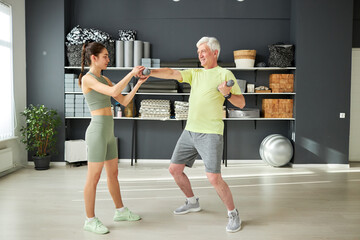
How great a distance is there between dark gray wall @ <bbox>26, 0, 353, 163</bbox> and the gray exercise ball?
30cm

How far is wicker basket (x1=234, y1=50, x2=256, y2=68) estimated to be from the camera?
5.95 metres

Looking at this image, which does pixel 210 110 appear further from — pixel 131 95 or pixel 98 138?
pixel 98 138

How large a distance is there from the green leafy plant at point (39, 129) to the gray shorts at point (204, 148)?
3.14 m

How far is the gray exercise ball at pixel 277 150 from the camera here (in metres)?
5.85

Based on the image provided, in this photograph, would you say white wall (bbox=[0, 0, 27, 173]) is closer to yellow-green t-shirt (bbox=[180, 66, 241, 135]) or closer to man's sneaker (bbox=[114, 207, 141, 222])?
man's sneaker (bbox=[114, 207, 141, 222])

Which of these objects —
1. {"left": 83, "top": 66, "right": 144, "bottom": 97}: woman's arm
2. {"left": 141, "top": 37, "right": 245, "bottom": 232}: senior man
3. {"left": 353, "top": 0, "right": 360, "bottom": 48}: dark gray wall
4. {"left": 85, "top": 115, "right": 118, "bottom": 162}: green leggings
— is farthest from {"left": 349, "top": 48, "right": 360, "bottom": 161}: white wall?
{"left": 85, "top": 115, "right": 118, "bottom": 162}: green leggings

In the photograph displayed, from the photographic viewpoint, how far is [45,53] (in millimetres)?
6035

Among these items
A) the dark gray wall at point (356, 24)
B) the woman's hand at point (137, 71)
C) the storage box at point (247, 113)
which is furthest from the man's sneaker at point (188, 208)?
the dark gray wall at point (356, 24)

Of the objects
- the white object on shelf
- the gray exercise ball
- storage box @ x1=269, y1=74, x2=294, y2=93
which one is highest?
the white object on shelf

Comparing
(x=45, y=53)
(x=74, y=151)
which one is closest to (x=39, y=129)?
(x=74, y=151)

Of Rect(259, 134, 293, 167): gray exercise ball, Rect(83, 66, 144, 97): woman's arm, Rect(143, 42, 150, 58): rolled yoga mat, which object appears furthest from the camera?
Rect(143, 42, 150, 58): rolled yoga mat

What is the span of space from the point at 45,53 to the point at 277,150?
14.0 ft

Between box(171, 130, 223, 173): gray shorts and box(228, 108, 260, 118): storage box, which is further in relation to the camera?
box(228, 108, 260, 118): storage box

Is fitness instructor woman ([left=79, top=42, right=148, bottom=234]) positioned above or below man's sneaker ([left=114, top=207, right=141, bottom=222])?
above
